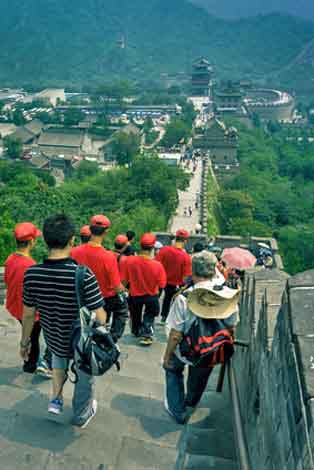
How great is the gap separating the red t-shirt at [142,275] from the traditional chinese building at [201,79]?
89.9 meters

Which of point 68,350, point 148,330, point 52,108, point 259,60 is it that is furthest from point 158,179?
point 259,60

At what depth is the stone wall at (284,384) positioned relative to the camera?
178 cm

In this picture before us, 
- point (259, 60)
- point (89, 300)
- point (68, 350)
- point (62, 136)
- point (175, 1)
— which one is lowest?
point (62, 136)

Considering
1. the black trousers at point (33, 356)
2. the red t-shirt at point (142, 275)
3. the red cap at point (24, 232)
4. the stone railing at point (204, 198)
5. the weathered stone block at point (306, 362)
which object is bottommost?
the stone railing at point (204, 198)

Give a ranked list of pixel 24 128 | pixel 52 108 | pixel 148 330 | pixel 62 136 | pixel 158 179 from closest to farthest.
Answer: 1. pixel 148 330
2. pixel 158 179
3. pixel 62 136
4. pixel 24 128
5. pixel 52 108

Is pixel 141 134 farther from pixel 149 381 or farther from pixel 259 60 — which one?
pixel 259 60

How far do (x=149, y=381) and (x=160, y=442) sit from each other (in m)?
1.03

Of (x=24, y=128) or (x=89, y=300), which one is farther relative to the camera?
(x=24, y=128)

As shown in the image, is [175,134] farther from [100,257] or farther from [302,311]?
[302,311]

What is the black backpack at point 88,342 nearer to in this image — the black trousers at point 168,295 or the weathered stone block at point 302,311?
the weathered stone block at point 302,311

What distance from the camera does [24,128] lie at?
54031 mm

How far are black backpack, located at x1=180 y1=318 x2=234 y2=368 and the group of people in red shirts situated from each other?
2.69 feet

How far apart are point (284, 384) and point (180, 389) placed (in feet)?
→ 4.90

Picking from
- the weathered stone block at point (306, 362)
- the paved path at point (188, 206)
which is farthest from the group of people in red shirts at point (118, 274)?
the paved path at point (188, 206)
